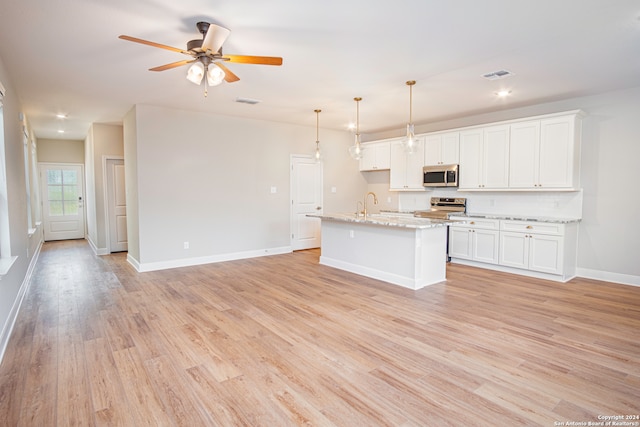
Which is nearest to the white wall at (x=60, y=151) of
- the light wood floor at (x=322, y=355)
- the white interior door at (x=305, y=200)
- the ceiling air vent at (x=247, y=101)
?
the light wood floor at (x=322, y=355)

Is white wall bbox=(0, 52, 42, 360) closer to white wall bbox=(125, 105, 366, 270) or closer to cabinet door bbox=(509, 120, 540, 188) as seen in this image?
white wall bbox=(125, 105, 366, 270)

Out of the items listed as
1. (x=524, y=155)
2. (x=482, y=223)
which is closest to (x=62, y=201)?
(x=482, y=223)

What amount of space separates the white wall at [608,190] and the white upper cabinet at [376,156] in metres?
2.81

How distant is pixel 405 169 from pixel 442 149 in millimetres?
886

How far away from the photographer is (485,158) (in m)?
5.77

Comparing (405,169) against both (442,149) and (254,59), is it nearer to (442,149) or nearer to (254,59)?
(442,149)

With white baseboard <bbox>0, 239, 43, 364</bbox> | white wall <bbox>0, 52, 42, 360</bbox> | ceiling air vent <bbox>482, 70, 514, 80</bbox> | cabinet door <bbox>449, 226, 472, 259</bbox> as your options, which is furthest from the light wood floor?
ceiling air vent <bbox>482, 70, 514, 80</bbox>

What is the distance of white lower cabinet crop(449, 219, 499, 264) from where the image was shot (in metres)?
5.51

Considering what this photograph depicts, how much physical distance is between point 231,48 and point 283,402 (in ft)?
9.92

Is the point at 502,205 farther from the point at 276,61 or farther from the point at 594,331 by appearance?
the point at 276,61

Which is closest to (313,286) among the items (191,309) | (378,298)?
(378,298)

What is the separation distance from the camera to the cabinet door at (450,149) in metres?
6.14

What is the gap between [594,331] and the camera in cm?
316

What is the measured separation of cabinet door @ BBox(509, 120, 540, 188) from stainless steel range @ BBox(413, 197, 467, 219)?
0.99 meters
